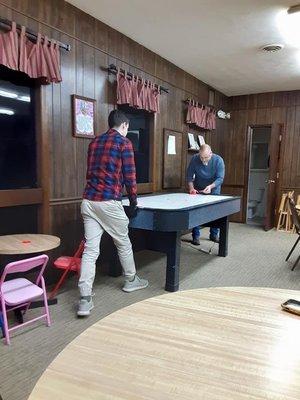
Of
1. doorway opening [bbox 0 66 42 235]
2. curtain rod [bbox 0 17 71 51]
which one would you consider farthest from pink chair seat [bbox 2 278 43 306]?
curtain rod [bbox 0 17 71 51]

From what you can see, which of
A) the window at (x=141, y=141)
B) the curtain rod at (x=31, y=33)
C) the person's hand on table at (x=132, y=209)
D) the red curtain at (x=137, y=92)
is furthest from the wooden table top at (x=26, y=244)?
the window at (x=141, y=141)

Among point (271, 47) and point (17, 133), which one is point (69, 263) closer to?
point (17, 133)

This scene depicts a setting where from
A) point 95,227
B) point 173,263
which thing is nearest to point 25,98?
point 95,227

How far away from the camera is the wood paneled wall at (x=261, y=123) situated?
6312 millimetres

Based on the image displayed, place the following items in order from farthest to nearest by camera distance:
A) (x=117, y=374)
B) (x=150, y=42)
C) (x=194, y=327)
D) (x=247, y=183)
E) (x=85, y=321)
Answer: (x=247, y=183), (x=150, y=42), (x=85, y=321), (x=194, y=327), (x=117, y=374)

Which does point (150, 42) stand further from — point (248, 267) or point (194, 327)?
point (194, 327)

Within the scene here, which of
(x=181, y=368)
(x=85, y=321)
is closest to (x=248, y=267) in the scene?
(x=85, y=321)

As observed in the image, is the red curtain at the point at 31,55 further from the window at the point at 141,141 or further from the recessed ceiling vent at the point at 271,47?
the recessed ceiling vent at the point at 271,47

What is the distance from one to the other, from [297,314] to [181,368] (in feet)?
1.54

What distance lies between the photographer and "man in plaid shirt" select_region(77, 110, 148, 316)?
2594 millimetres

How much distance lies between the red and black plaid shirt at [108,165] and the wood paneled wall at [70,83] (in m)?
0.61

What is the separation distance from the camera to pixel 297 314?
3.33 ft

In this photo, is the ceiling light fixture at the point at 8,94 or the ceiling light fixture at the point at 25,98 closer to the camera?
the ceiling light fixture at the point at 8,94

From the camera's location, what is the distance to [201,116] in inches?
217
